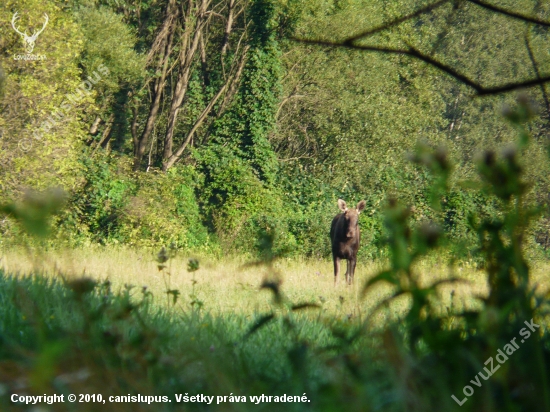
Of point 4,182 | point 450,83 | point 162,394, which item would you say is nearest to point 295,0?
point 4,182

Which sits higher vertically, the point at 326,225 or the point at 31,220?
the point at 31,220

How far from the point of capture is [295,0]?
93.6 feet

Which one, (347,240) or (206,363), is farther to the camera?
(347,240)

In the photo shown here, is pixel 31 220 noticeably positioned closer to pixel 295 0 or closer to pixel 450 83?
pixel 295 0

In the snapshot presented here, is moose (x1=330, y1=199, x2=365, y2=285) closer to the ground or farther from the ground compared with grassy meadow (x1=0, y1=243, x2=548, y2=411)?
closer to the ground

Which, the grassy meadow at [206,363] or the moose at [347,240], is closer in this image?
the grassy meadow at [206,363]

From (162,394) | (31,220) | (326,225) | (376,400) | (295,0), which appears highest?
(295,0)

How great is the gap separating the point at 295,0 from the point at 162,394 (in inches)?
1059

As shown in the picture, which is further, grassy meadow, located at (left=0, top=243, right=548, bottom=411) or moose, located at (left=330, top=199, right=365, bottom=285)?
moose, located at (left=330, top=199, right=365, bottom=285)

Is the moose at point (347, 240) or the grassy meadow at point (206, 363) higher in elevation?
the grassy meadow at point (206, 363)

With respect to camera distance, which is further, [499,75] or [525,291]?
[499,75]

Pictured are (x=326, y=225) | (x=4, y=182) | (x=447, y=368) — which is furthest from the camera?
(x=326, y=225)

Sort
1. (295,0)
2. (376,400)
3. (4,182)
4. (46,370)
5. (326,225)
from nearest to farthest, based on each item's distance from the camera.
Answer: (46,370) → (376,400) → (4,182) → (326,225) → (295,0)

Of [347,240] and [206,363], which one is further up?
[206,363]
